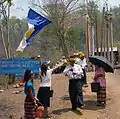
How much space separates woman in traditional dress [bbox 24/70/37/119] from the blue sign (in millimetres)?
5671

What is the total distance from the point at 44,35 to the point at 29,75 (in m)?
36.6

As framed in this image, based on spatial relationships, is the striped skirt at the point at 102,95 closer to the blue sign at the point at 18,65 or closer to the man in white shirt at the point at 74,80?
the man in white shirt at the point at 74,80

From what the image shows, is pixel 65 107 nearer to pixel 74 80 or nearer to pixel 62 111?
pixel 62 111

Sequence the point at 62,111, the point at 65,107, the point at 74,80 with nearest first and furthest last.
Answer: the point at 74,80 → the point at 62,111 → the point at 65,107

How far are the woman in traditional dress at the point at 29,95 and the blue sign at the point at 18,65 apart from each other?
5.67 meters

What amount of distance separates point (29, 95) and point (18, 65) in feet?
21.6

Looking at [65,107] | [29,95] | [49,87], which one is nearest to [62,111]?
[65,107]

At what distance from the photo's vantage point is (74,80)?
1060 centimetres

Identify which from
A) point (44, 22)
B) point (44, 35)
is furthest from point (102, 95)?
point (44, 35)

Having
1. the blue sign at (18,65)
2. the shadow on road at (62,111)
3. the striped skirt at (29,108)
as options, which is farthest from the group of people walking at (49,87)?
the blue sign at (18,65)

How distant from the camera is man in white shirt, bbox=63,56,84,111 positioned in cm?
1050

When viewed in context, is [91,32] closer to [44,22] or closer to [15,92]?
[15,92]

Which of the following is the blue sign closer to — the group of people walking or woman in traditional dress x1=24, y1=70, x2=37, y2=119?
the group of people walking

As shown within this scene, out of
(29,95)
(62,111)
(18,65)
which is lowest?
(62,111)
